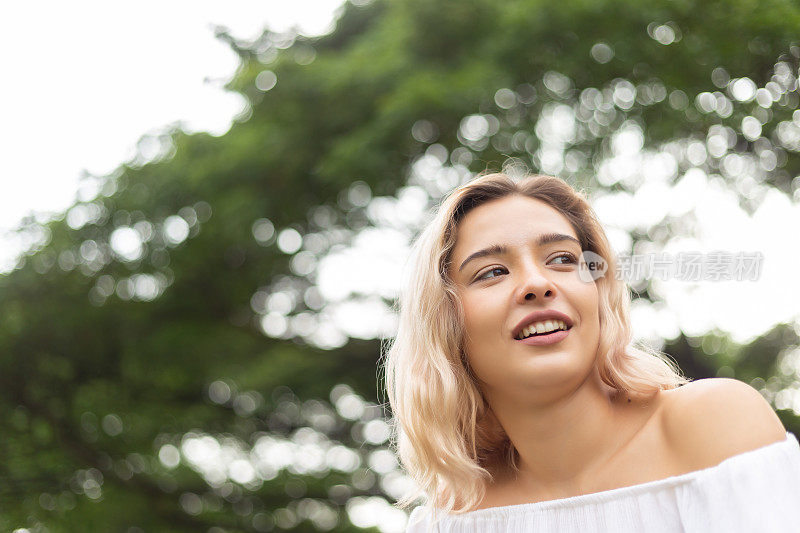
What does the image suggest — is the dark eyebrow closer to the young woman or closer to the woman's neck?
the young woman

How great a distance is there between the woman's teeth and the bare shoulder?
33 centimetres

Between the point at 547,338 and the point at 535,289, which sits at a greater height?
the point at 535,289

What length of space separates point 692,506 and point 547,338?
49 cm

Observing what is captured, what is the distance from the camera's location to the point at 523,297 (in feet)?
6.84

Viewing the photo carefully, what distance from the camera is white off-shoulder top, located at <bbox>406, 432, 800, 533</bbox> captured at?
1719mm

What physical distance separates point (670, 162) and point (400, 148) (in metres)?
2.34

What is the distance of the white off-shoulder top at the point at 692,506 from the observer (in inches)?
67.7

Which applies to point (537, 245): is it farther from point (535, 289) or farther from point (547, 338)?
point (547, 338)

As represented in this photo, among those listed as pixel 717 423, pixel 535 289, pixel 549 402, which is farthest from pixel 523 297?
pixel 717 423

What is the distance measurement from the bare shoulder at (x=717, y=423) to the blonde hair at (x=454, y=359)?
0.24 metres

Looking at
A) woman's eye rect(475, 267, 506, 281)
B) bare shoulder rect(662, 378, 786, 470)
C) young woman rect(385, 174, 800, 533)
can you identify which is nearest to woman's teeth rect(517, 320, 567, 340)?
young woman rect(385, 174, 800, 533)

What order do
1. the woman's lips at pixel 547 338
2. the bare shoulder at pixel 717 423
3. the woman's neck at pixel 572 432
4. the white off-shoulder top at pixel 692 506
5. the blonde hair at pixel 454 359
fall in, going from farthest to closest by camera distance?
1. the blonde hair at pixel 454 359
2. the woman's neck at pixel 572 432
3. the woman's lips at pixel 547 338
4. the bare shoulder at pixel 717 423
5. the white off-shoulder top at pixel 692 506

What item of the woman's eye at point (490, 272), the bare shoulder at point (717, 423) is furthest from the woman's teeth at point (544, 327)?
the bare shoulder at point (717, 423)

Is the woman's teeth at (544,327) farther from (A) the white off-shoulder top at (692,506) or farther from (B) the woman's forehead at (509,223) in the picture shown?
(A) the white off-shoulder top at (692,506)
